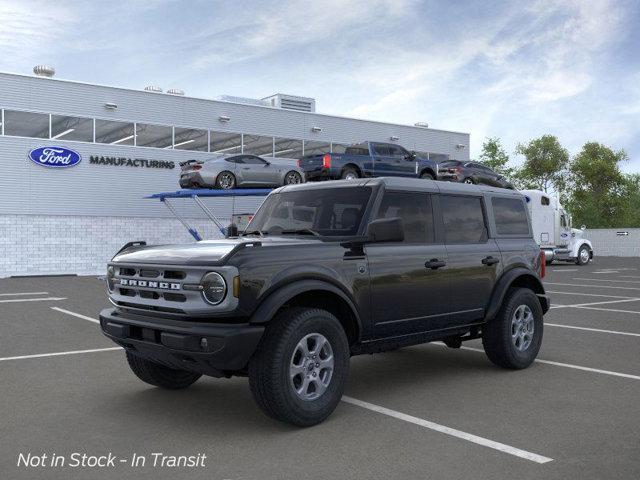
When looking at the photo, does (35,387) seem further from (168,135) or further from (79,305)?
(168,135)

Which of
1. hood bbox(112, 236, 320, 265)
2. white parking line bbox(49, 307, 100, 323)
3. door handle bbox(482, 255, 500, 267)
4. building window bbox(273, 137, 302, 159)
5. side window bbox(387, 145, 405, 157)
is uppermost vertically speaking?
building window bbox(273, 137, 302, 159)

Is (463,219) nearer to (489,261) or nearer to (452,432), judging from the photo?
(489,261)

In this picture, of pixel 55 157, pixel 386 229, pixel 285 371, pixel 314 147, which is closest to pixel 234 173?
pixel 55 157

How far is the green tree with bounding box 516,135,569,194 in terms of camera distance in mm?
70938

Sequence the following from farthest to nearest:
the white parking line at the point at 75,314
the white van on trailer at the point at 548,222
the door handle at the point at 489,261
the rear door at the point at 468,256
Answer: the white van on trailer at the point at 548,222, the white parking line at the point at 75,314, the door handle at the point at 489,261, the rear door at the point at 468,256

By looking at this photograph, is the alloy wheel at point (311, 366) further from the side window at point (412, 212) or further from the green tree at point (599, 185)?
the green tree at point (599, 185)

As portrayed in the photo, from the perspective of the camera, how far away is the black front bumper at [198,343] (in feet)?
14.9

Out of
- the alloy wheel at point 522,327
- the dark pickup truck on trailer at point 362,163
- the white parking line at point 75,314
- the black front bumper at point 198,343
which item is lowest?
the white parking line at point 75,314

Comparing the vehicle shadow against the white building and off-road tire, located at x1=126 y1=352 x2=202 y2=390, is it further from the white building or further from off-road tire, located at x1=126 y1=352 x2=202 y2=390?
the white building

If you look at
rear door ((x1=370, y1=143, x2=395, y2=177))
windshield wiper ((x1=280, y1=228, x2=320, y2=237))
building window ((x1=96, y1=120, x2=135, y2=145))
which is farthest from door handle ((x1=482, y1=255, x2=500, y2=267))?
building window ((x1=96, y1=120, x2=135, y2=145))

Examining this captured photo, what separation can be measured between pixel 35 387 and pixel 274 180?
57.9 feet

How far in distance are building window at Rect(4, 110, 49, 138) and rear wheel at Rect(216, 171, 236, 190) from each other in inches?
357

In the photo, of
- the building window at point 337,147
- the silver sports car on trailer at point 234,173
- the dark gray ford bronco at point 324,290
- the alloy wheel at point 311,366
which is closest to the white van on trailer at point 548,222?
the silver sports car on trailer at point 234,173

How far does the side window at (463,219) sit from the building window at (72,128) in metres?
A: 23.9
